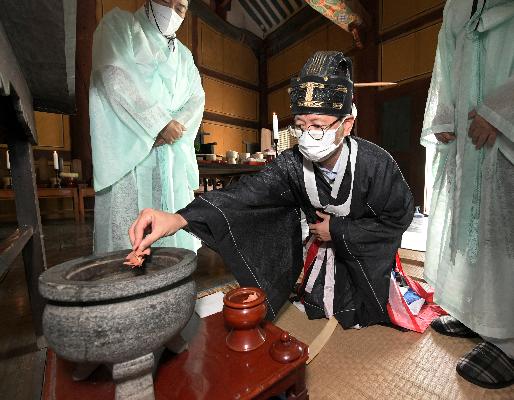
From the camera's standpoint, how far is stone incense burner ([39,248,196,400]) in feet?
2.50

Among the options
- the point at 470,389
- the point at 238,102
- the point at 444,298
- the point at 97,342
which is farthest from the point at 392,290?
the point at 238,102

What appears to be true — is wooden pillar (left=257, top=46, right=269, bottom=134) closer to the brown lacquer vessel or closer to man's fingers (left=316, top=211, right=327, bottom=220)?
man's fingers (left=316, top=211, right=327, bottom=220)

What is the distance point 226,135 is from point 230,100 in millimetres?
1314

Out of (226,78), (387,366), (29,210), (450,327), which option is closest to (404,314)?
(450,327)

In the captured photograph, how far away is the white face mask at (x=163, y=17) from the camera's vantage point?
2100 millimetres

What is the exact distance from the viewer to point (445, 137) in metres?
1.84

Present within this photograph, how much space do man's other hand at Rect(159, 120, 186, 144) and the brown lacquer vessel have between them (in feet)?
4.31

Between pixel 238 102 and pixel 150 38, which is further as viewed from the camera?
pixel 238 102

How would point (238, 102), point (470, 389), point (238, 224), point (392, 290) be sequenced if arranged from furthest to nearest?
point (238, 102)
point (392, 290)
point (238, 224)
point (470, 389)

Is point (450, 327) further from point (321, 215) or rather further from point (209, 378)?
point (209, 378)

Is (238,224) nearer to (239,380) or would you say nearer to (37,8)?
(239,380)

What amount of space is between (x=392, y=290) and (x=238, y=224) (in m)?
1.15

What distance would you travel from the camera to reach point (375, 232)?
1878 mm

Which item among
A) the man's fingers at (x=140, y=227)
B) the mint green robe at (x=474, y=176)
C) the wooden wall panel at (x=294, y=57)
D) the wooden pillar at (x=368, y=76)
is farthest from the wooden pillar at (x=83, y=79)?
the wooden pillar at (x=368, y=76)
